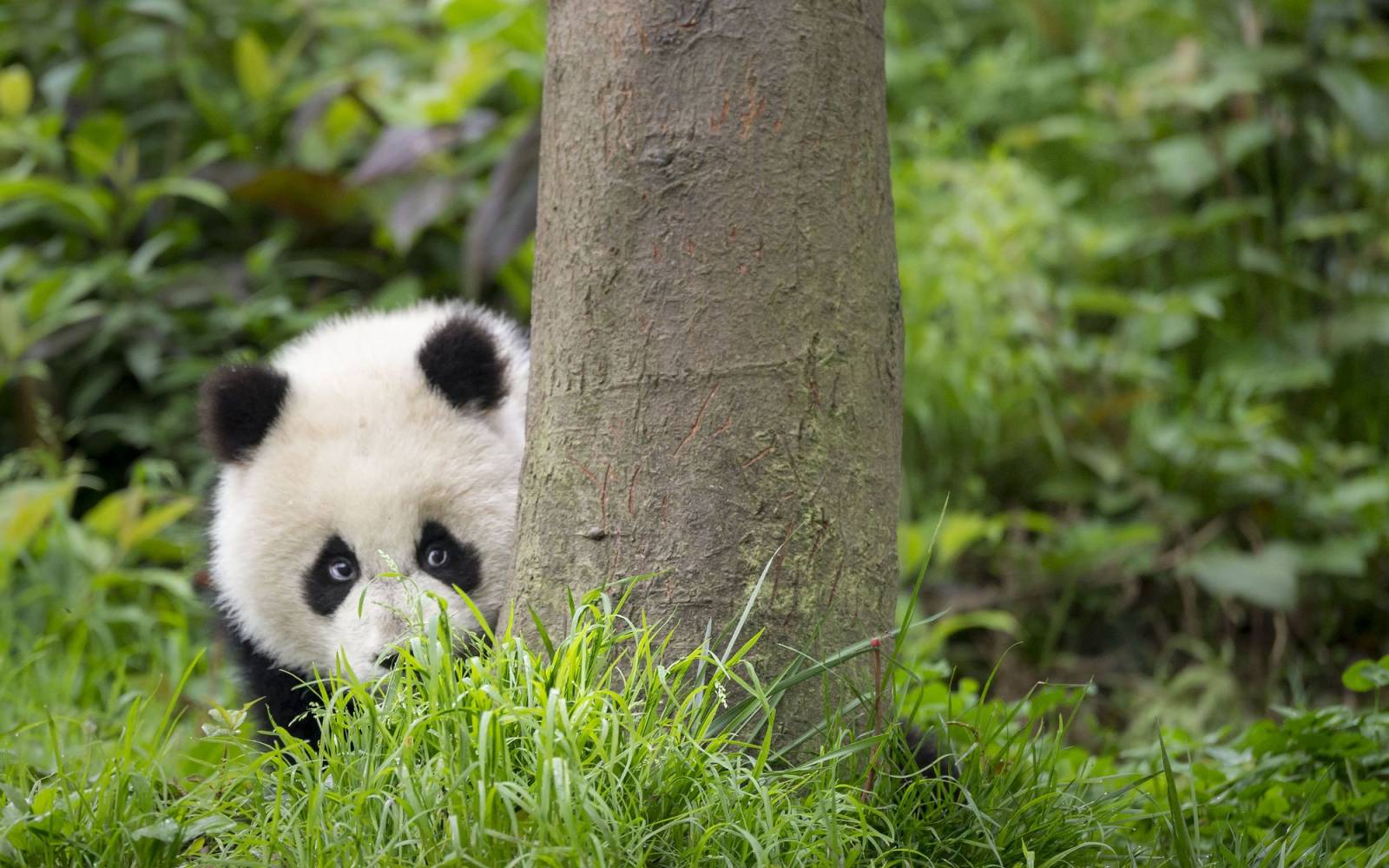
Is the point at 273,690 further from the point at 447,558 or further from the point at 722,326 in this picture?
the point at 722,326

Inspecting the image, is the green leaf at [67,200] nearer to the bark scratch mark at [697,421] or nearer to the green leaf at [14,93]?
the green leaf at [14,93]

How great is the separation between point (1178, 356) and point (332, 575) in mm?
4025

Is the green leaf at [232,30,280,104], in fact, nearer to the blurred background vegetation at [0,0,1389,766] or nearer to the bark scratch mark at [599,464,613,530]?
the blurred background vegetation at [0,0,1389,766]

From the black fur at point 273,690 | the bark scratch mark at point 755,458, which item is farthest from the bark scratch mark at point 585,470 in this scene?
the black fur at point 273,690

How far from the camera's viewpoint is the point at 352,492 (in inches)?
101

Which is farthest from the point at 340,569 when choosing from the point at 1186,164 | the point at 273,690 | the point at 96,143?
the point at 1186,164

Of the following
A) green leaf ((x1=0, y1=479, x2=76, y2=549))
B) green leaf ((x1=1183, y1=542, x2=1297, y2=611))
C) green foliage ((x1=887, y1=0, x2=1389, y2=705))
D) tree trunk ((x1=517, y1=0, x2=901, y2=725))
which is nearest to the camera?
tree trunk ((x1=517, y1=0, x2=901, y2=725))

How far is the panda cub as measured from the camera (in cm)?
257

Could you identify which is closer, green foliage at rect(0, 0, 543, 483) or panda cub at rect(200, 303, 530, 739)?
→ panda cub at rect(200, 303, 530, 739)

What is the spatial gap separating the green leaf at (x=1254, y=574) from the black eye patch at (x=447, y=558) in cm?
289

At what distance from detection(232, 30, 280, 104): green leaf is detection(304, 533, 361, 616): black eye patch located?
3996 millimetres

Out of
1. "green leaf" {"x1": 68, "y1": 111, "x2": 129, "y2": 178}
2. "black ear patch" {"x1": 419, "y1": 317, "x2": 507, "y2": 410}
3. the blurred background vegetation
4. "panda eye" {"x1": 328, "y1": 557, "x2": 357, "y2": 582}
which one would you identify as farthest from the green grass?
"green leaf" {"x1": 68, "y1": 111, "x2": 129, "y2": 178}

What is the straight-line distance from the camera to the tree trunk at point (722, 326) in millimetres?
2160

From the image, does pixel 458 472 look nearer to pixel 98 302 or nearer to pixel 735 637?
pixel 735 637
